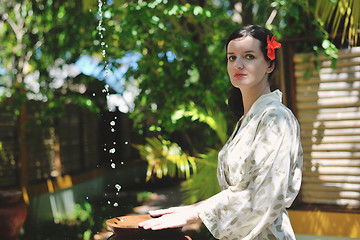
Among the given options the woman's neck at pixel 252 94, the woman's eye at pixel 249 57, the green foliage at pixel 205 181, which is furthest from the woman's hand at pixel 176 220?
the green foliage at pixel 205 181

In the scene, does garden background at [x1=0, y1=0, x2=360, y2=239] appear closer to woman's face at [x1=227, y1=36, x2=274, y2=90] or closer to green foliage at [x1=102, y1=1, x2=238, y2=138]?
Answer: green foliage at [x1=102, y1=1, x2=238, y2=138]

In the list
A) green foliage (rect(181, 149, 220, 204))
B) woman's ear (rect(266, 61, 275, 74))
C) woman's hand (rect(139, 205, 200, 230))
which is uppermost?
woman's ear (rect(266, 61, 275, 74))

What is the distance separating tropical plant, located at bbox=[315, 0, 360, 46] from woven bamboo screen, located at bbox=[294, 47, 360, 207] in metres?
0.21

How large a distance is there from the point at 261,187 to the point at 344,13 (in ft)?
10.9

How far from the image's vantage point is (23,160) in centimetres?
682

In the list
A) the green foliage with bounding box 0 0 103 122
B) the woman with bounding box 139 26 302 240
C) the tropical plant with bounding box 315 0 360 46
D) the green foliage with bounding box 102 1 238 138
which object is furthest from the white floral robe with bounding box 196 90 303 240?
the green foliage with bounding box 0 0 103 122

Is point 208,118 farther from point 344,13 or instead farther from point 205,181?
point 344,13

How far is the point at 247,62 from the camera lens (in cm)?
150

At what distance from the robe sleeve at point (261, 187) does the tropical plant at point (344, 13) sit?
8.98 ft

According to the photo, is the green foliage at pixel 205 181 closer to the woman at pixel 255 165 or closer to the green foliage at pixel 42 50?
the green foliage at pixel 42 50

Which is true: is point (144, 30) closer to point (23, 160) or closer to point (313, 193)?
point (313, 193)

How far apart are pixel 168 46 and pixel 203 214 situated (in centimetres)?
386

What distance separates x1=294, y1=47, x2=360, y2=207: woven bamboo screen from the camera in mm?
4031

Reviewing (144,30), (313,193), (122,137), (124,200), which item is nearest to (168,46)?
(144,30)
